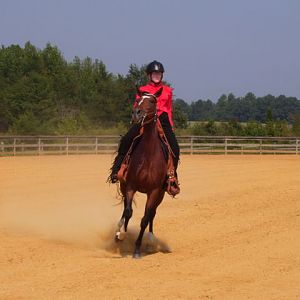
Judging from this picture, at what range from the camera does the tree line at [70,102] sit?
54.6 meters

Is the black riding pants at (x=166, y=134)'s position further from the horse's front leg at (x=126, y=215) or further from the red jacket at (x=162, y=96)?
the horse's front leg at (x=126, y=215)

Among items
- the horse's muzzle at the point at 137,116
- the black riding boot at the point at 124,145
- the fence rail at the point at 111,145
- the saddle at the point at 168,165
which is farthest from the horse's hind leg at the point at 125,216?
the fence rail at the point at 111,145

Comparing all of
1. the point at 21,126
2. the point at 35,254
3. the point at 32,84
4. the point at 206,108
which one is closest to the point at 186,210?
the point at 35,254

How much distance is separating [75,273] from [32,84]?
6353cm

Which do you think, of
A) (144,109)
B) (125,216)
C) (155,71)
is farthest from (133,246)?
(155,71)

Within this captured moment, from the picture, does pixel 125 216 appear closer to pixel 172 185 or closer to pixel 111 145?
pixel 172 185

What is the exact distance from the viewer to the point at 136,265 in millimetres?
8914

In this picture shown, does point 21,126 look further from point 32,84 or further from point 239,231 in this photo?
point 239,231

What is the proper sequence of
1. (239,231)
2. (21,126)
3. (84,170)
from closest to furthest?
(239,231) → (84,170) → (21,126)

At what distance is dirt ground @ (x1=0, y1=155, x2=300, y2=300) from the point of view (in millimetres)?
7363

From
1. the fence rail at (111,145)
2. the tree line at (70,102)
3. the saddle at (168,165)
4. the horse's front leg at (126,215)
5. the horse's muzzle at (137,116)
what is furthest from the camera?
the tree line at (70,102)

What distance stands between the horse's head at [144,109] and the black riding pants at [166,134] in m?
0.76

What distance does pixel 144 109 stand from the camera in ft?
30.7

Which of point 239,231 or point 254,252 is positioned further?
point 239,231
